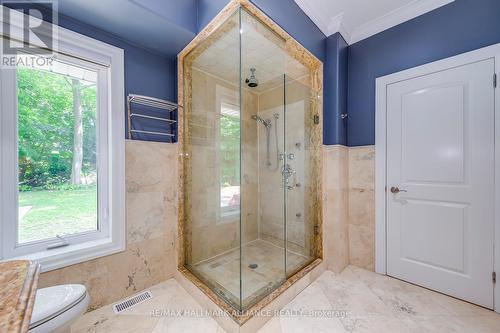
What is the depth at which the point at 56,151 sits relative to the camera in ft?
4.74

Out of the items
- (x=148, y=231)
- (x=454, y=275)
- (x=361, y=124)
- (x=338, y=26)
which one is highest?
(x=338, y=26)

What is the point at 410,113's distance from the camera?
1.85m

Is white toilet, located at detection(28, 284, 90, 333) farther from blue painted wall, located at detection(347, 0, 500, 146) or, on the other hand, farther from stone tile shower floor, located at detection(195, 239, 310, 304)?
blue painted wall, located at detection(347, 0, 500, 146)

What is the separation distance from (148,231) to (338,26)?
2.73 metres

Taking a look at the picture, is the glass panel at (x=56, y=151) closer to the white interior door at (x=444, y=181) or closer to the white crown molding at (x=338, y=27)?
the white crown molding at (x=338, y=27)

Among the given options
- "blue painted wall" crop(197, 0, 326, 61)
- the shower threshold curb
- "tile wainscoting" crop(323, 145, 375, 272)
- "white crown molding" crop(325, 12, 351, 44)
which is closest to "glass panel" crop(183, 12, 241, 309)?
the shower threshold curb

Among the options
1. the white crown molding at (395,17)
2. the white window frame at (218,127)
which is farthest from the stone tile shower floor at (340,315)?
the white crown molding at (395,17)

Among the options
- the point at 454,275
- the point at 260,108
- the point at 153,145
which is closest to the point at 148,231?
the point at 153,145

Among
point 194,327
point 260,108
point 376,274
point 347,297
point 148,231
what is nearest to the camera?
point 194,327

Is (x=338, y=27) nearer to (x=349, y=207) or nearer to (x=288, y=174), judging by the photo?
(x=288, y=174)

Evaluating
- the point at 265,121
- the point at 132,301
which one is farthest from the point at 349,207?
the point at 132,301

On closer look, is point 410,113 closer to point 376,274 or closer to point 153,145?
point 376,274

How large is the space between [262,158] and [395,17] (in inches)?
74.6

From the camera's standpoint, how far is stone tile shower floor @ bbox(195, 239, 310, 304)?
151cm
